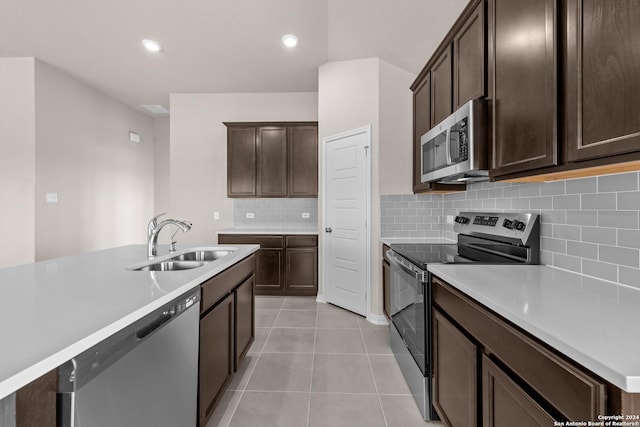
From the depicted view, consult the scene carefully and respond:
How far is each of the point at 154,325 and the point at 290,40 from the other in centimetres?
338

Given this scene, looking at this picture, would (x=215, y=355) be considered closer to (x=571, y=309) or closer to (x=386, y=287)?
(x=571, y=309)

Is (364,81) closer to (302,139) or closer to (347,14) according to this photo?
(347,14)

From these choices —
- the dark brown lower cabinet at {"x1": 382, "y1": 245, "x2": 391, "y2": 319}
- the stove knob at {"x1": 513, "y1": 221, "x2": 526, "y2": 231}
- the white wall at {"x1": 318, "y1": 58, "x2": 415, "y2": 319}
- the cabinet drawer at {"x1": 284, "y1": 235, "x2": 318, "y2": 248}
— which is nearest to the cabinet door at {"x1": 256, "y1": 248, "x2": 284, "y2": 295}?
the cabinet drawer at {"x1": 284, "y1": 235, "x2": 318, "y2": 248}

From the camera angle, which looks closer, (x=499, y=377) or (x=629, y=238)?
(x=499, y=377)

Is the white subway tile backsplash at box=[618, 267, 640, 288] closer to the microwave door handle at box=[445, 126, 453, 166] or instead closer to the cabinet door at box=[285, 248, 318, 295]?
the microwave door handle at box=[445, 126, 453, 166]

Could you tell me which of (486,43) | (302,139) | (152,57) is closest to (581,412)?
(486,43)

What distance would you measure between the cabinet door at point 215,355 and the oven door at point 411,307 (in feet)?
3.85

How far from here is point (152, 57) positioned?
3922 millimetres

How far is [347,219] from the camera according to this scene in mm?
3678

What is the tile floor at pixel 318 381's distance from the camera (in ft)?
6.00

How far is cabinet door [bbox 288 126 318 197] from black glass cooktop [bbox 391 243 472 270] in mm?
2228

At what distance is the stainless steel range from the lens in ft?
5.84

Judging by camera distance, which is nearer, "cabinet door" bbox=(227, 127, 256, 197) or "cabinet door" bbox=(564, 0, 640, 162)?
"cabinet door" bbox=(564, 0, 640, 162)

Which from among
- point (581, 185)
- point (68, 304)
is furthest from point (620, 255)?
point (68, 304)
